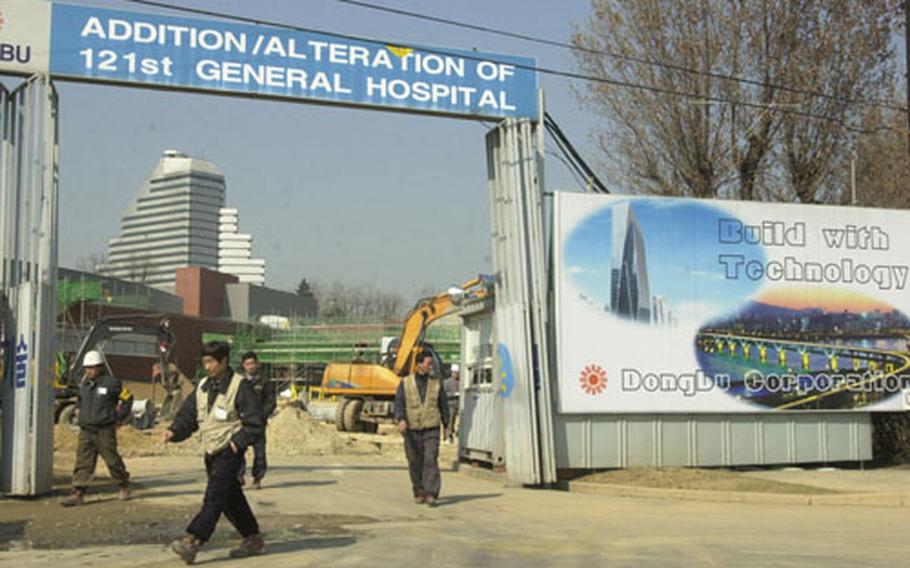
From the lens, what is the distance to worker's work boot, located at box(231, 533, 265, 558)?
8.43 m

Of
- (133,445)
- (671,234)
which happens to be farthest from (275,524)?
(133,445)

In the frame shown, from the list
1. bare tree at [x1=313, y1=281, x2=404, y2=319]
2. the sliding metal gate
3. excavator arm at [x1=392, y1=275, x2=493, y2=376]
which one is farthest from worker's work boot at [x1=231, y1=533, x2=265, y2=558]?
bare tree at [x1=313, y1=281, x2=404, y2=319]

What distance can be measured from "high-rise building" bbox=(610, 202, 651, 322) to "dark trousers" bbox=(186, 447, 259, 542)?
8.18m

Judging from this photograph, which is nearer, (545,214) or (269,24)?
(269,24)

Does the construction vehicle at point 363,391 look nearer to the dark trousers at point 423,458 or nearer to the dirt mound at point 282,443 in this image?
the dirt mound at point 282,443

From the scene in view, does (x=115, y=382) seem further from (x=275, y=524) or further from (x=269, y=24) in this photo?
(x=269, y=24)

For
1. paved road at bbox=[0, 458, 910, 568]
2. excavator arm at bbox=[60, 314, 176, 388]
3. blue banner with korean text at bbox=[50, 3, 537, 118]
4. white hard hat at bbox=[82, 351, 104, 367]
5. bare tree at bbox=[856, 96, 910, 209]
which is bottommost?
paved road at bbox=[0, 458, 910, 568]

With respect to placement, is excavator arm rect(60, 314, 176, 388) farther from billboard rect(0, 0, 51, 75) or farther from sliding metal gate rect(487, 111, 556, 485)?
sliding metal gate rect(487, 111, 556, 485)

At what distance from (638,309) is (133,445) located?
1263 centimetres

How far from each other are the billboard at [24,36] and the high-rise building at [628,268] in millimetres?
8225

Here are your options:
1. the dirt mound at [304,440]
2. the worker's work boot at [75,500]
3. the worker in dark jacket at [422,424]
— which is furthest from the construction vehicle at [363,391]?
the worker's work boot at [75,500]

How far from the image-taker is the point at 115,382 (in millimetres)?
12633

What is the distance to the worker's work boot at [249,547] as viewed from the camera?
8430mm

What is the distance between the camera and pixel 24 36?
12891mm
